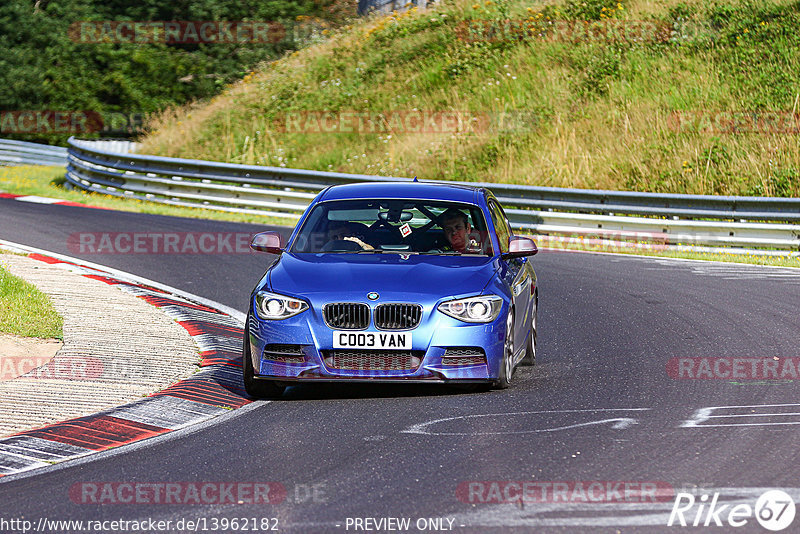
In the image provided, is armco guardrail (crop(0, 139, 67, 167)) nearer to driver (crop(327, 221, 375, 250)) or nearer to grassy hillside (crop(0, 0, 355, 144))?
grassy hillside (crop(0, 0, 355, 144))

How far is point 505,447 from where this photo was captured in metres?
6.54

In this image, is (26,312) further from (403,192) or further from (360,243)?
(403,192)

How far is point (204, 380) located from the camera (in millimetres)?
8648

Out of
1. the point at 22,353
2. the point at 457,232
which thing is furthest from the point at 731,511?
the point at 22,353

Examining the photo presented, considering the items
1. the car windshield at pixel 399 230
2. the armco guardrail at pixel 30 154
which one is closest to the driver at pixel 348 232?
the car windshield at pixel 399 230

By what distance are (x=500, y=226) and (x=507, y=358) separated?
71.4 inches

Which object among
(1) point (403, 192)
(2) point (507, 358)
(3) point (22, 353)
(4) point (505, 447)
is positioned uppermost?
(1) point (403, 192)

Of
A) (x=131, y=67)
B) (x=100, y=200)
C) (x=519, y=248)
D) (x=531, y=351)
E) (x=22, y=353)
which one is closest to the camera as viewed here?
(x=519, y=248)

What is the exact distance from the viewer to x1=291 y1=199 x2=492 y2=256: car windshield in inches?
351

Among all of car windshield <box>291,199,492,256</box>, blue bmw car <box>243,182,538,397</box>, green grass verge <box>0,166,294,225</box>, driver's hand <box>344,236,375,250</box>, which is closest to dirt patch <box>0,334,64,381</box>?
blue bmw car <box>243,182,538,397</box>

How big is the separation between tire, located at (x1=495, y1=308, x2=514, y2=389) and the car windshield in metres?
0.88

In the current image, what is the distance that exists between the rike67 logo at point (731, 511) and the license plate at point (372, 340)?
8.69 ft

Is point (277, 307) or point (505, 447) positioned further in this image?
point (277, 307)

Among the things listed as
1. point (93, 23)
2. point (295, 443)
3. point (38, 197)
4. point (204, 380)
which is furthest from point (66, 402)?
point (93, 23)
